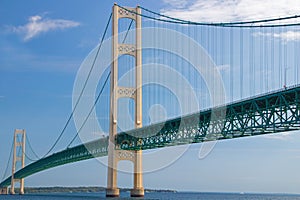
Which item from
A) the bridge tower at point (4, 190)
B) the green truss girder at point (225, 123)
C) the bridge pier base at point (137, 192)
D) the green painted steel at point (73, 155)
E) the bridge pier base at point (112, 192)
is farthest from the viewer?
the bridge tower at point (4, 190)

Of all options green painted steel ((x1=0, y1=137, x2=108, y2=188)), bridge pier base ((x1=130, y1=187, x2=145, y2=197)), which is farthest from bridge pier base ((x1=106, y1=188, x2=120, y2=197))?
green painted steel ((x1=0, y1=137, x2=108, y2=188))

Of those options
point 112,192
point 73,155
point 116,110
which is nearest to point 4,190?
point 73,155

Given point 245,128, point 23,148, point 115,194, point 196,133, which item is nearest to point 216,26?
point 196,133

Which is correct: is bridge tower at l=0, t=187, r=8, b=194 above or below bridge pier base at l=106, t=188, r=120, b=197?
above

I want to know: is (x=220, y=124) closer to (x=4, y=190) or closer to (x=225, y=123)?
(x=225, y=123)

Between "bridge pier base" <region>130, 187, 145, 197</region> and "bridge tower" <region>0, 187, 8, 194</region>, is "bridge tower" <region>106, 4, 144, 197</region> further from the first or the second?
"bridge tower" <region>0, 187, 8, 194</region>

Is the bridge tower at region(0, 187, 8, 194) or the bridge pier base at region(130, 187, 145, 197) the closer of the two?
the bridge pier base at region(130, 187, 145, 197)

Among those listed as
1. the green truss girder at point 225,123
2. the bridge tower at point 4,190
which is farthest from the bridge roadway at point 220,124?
the bridge tower at point 4,190

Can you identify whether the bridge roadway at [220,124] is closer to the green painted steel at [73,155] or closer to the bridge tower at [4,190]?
the green painted steel at [73,155]
